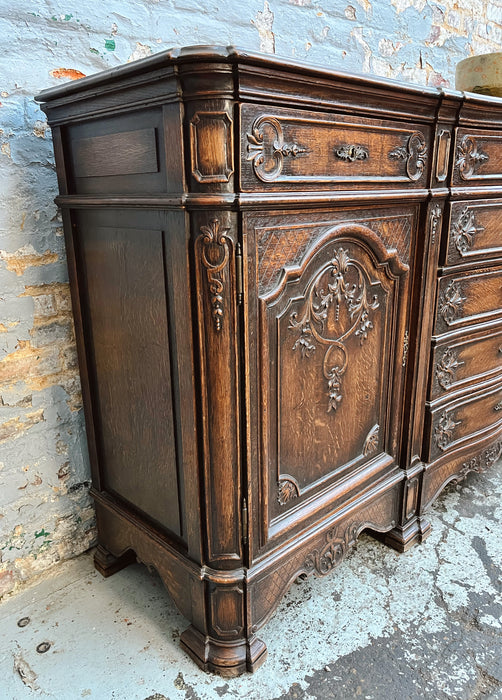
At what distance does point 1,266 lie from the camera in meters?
1.54

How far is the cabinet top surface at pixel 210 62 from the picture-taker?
38.4 inches

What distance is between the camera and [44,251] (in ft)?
5.31

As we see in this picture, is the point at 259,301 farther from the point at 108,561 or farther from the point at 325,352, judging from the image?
the point at 108,561

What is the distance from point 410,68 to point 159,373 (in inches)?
86.6

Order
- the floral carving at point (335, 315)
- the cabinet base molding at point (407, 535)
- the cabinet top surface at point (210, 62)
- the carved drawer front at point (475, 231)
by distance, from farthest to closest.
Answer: the cabinet base molding at point (407, 535)
the carved drawer front at point (475, 231)
the floral carving at point (335, 315)
the cabinet top surface at point (210, 62)

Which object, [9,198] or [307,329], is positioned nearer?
[307,329]

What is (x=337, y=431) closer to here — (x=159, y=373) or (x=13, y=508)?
(x=159, y=373)

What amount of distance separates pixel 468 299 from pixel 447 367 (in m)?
0.25

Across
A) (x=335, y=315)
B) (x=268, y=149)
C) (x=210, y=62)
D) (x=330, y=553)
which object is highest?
(x=210, y=62)

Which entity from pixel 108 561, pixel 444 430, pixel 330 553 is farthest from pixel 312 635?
pixel 444 430

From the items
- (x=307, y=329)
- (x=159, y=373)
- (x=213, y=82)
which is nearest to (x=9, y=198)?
(x=159, y=373)

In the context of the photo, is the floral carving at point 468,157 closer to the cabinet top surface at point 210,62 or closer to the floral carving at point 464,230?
the floral carving at point 464,230

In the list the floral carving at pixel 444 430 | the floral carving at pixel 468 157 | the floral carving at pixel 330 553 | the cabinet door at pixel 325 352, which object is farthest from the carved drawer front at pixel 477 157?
the floral carving at pixel 330 553

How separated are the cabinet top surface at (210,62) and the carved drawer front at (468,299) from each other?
639mm
